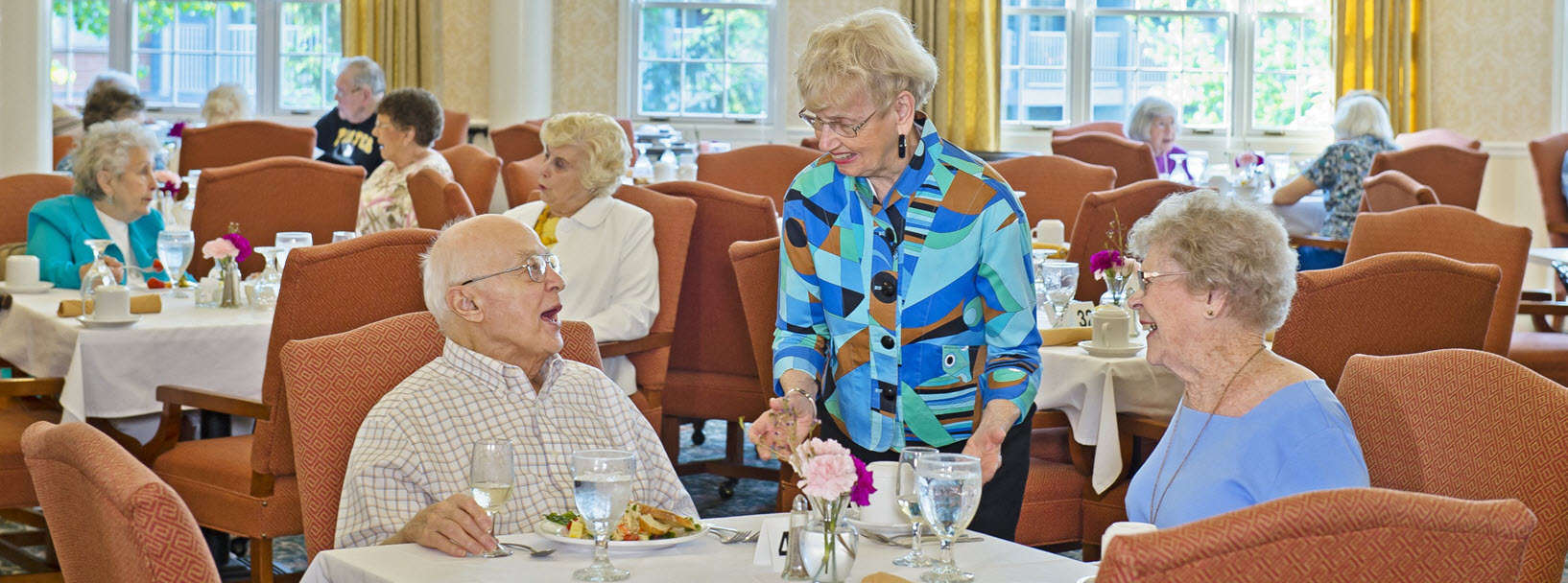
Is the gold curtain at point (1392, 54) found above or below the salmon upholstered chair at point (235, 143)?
above

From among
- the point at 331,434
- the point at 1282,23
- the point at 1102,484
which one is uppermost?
the point at 1282,23

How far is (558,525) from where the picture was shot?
202 centimetres

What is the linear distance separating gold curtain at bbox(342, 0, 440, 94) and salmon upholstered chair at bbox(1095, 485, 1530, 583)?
9599mm

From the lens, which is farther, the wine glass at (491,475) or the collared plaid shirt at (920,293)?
the collared plaid shirt at (920,293)

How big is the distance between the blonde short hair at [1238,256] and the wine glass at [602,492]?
2.51ft

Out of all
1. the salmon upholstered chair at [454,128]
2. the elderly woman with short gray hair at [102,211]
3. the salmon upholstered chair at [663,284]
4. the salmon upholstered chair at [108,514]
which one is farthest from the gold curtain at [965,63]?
the salmon upholstered chair at [108,514]

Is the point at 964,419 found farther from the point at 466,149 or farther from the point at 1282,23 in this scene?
the point at 1282,23

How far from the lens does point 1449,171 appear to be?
7.31 m

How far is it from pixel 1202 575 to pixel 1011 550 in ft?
2.79

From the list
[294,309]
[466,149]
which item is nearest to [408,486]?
[294,309]

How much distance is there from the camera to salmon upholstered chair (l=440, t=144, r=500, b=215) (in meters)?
6.44

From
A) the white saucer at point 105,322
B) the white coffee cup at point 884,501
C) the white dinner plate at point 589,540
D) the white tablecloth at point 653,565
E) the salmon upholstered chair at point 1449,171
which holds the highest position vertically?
the salmon upholstered chair at point 1449,171

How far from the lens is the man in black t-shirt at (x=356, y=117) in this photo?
734cm

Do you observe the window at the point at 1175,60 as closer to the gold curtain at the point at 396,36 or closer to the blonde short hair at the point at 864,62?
the gold curtain at the point at 396,36
